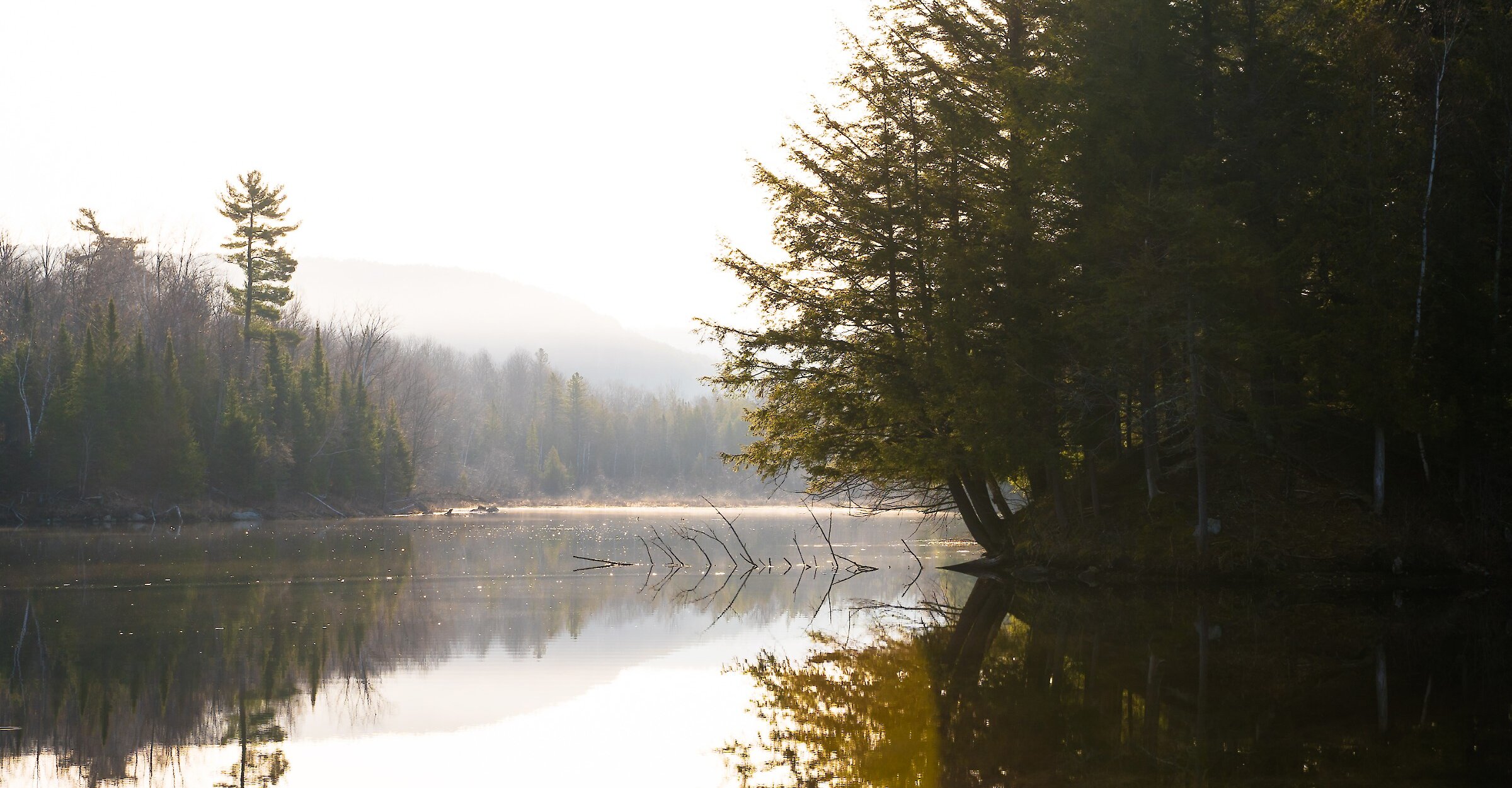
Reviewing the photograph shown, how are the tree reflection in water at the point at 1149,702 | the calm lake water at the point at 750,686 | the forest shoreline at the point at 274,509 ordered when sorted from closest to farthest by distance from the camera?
the tree reflection in water at the point at 1149,702 < the calm lake water at the point at 750,686 < the forest shoreline at the point at 274,509

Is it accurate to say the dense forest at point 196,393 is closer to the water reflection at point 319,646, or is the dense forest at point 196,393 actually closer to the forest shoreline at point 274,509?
the forest shoreline at point 274,509

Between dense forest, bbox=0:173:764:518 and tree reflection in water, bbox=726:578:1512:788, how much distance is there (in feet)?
187

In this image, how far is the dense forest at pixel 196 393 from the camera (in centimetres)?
6028

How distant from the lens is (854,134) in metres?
23.2

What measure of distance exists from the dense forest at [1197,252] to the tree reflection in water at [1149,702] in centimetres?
454

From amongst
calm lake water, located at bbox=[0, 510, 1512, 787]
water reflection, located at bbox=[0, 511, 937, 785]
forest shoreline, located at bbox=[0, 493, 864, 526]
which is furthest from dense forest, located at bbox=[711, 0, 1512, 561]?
forest shoreline, located at bbox=[0, 493, 864, 526]

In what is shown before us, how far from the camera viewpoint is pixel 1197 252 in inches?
716

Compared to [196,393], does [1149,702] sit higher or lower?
lower

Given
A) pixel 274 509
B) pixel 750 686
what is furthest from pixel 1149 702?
pixel 274 509

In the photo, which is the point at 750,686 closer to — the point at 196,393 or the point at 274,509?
the point at 274,509

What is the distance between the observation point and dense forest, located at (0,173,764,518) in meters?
60.3

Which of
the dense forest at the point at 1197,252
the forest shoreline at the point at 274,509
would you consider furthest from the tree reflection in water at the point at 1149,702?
the forest shoreline at the point at 274,509

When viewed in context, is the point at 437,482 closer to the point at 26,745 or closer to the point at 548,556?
the point at 548,556

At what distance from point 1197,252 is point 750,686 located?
1069cm
